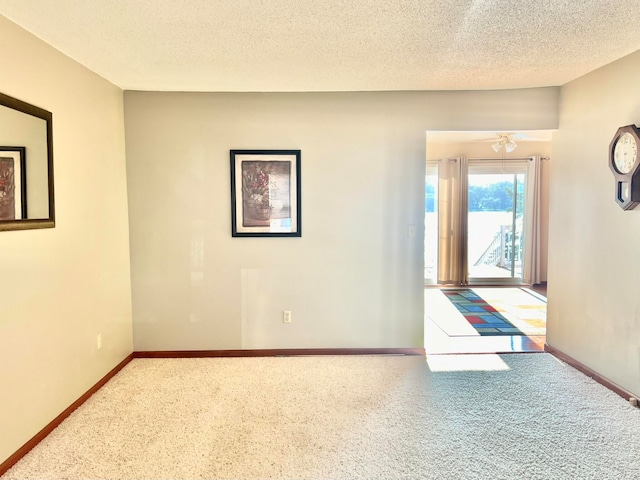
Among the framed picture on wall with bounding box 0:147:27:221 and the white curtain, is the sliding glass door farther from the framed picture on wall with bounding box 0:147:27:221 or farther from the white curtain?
the framed picture on wall with bounding box 0:147:27:221

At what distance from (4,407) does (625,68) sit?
443 centimetres

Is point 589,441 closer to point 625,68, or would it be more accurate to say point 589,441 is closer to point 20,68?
point 625,68

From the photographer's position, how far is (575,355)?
311 centimetres

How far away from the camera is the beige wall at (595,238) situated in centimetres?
256

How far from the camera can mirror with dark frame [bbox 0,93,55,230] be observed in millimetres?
1919

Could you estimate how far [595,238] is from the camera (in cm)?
288

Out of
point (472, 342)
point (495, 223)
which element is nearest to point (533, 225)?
point (495, 223)

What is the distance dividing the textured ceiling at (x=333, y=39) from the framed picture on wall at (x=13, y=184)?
736 millimetres

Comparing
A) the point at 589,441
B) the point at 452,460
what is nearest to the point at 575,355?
the point at 589,441

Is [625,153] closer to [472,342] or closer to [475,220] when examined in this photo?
[472,342]

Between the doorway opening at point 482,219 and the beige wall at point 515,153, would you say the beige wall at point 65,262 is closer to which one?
the doorway opening at point 482,219

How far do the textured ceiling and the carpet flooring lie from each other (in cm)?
239

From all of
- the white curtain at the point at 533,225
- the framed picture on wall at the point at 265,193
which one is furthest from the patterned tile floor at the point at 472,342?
the white curtain at the point at 533,225

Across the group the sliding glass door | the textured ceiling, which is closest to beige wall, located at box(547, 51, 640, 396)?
the textured ceiling
